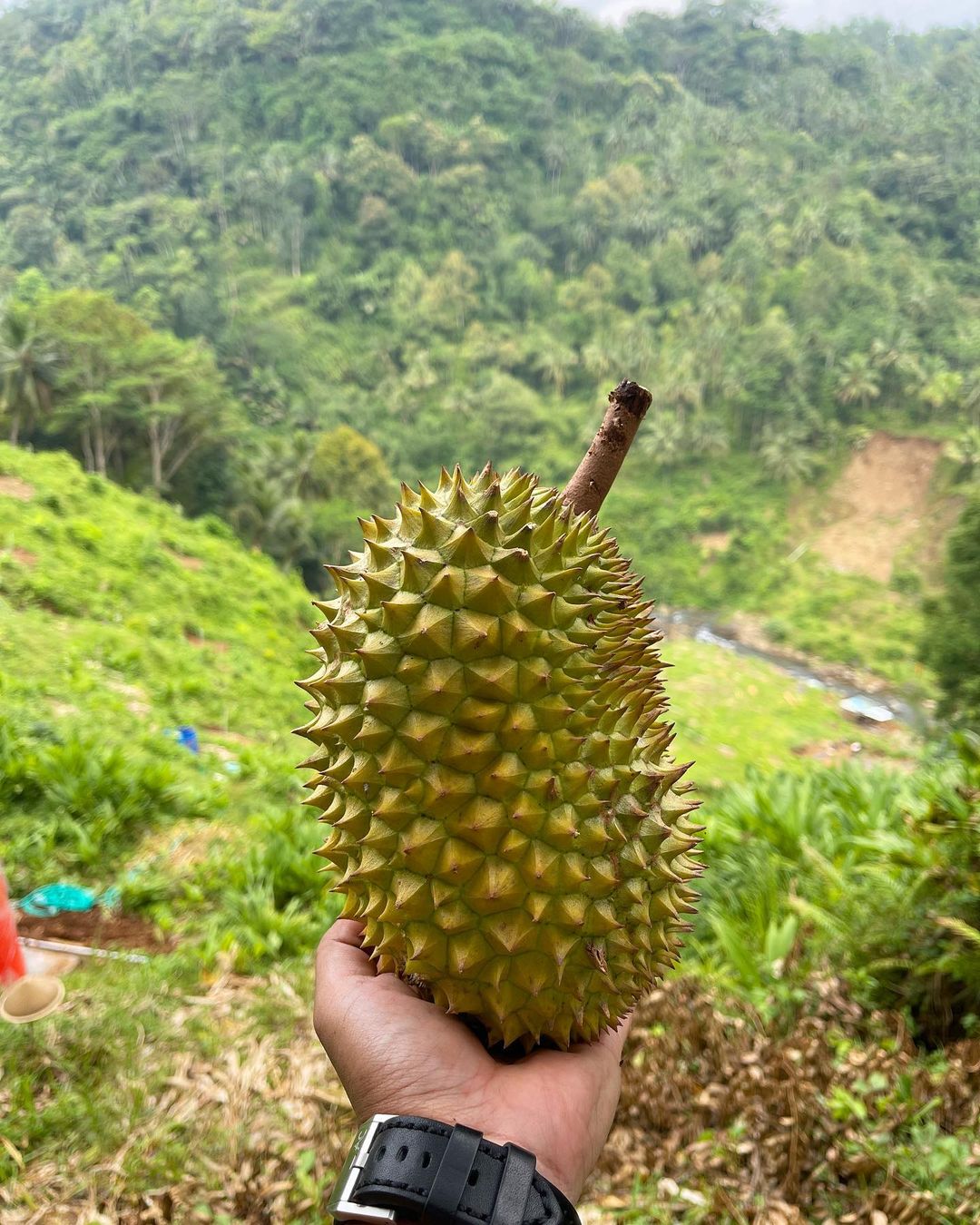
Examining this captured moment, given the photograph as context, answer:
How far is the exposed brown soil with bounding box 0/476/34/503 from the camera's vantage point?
14.6 metres

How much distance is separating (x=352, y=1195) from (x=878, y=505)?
178 feet

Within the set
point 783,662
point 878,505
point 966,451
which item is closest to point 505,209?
point 878,505

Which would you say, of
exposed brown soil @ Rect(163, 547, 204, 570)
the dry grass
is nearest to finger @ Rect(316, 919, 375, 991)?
the dry grass

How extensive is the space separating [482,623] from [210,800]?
4.75m

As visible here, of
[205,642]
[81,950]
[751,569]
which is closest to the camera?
[81,950]

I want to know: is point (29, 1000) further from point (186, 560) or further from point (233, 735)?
point (186, 560)

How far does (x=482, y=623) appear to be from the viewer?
5.18ft

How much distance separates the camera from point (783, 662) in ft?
133

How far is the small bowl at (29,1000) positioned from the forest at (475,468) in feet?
0.64

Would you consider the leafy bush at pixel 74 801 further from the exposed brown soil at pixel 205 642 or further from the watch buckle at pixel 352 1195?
the exposed brown soil at pixel 205 642

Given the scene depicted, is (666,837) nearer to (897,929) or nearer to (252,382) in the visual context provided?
(897,929)

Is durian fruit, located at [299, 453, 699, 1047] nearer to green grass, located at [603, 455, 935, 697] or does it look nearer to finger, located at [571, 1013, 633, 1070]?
finger, located at [571, 1013, 633, 1070]

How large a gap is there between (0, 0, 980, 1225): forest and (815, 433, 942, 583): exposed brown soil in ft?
1.84

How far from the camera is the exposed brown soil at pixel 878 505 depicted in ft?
151
